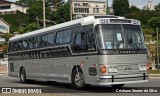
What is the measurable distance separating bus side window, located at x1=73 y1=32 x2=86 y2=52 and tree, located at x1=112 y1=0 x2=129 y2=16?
455 ft

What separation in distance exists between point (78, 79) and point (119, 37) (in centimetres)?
286

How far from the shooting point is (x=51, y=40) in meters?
21.7

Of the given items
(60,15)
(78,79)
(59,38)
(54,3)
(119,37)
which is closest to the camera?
(119,37)

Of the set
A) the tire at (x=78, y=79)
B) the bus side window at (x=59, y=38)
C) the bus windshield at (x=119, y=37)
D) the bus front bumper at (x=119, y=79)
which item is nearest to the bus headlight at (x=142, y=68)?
the bus front bumper at (x=119, y=79)

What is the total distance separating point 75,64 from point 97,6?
15771 centimetres

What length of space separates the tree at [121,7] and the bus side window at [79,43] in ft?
455

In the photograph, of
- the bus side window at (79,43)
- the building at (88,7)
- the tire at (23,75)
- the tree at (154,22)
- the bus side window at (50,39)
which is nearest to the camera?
the bus side window at (79,43)

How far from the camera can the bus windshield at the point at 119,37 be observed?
56.1 ft

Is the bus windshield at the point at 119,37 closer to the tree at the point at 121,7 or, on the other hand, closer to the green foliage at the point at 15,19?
the green foliage at the point at 15,19

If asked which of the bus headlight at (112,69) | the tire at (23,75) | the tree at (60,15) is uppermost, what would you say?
the tree at (60,15)

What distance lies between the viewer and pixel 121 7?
15962cm

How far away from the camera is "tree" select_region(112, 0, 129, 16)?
158 m

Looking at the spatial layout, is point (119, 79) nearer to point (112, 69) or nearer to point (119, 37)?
point (112, 69)

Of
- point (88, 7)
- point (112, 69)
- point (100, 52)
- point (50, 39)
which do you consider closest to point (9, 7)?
point (88, 7)
